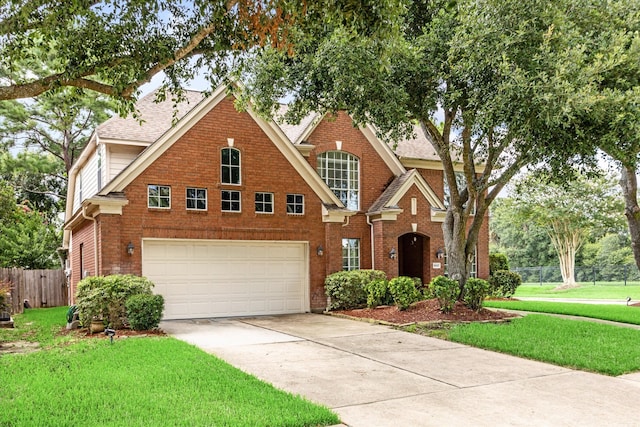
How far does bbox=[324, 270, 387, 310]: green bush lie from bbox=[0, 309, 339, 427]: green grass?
751cm

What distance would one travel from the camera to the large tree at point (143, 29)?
25.0 ft

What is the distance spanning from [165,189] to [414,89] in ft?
23.5

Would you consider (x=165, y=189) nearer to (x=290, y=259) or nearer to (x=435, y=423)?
(x=290, y=259)

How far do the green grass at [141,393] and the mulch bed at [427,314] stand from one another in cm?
605

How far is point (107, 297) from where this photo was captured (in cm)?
1273

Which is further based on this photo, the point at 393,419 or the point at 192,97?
the point at 192,97

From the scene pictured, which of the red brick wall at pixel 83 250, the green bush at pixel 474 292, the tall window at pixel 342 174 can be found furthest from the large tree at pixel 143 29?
the tall window at pixel 342 174

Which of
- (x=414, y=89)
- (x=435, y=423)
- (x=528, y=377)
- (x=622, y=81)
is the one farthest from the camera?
(x=414, y=89)

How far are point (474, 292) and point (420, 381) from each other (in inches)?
285

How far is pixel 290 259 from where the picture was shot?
55.5ft

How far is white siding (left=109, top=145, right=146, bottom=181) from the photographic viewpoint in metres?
15.8

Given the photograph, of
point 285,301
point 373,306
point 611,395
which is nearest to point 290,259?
point 285,301

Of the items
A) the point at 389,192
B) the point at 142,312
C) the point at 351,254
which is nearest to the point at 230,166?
the point at 142,312

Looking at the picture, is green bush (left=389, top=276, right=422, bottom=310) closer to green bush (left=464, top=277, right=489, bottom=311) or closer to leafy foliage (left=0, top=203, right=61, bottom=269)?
green bush (left=464, top=277, right=489, bottom=311)
